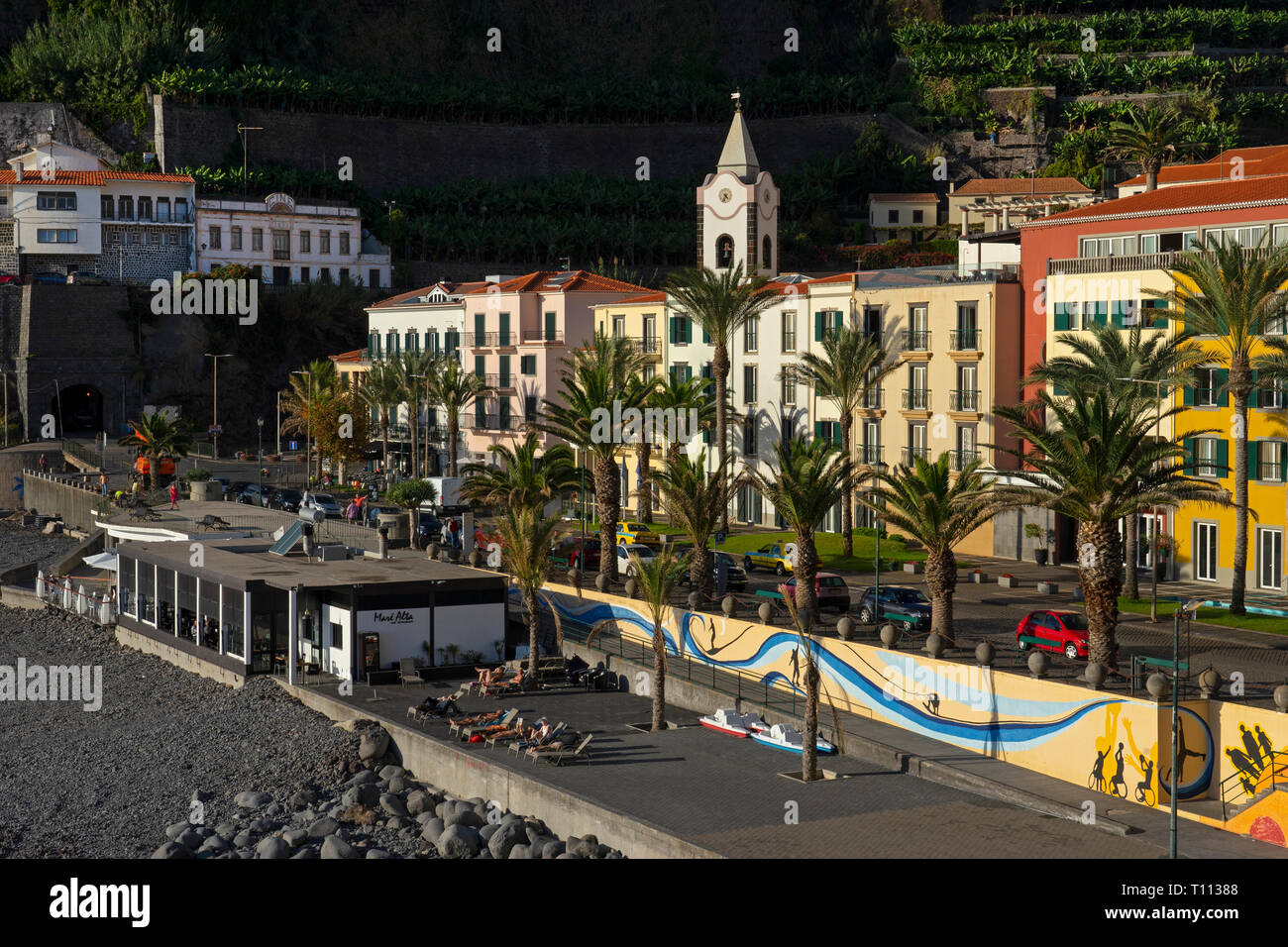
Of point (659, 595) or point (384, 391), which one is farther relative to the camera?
point (384, 391)

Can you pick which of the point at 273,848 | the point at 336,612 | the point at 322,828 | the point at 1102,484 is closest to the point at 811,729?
the point at 1102,484

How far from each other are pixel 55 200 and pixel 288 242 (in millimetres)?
13577

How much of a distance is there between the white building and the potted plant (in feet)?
196

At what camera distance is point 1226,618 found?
1591 inches

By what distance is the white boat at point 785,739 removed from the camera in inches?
1286

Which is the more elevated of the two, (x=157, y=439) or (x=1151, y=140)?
(x=1151, y=140)

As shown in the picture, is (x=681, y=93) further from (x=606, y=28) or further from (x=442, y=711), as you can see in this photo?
(x=442, y=711)

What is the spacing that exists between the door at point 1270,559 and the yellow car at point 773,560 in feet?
43.2

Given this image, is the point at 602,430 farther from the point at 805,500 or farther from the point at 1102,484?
the point at 1102,484

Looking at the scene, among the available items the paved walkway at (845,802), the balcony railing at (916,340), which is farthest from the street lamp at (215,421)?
the paved walkway at (845,802)

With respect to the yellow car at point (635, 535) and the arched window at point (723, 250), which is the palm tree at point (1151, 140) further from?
the yellow car at point (635, 535)

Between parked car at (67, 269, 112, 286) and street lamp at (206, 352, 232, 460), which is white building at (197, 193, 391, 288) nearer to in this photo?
parked car at (67, 269, 112, 286)

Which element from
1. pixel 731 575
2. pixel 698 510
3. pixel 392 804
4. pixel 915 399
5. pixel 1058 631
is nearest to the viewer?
pixel 392 804

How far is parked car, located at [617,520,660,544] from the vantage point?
54312 mm
